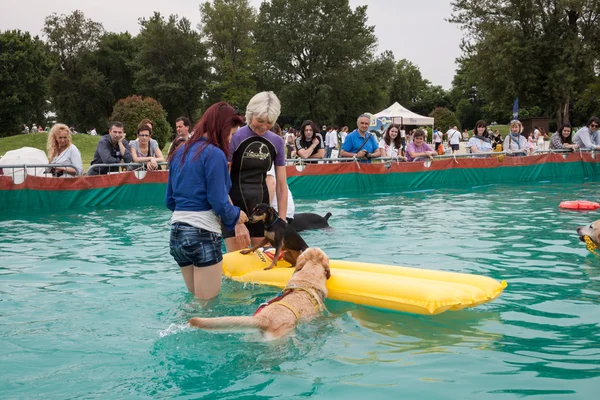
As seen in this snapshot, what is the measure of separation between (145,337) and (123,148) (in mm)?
9219

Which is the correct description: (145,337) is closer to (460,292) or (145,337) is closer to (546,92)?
(460,292)

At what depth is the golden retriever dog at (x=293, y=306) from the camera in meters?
4.07

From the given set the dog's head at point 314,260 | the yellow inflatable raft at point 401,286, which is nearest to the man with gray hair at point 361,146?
the yellow inflatable raft at point 401,286

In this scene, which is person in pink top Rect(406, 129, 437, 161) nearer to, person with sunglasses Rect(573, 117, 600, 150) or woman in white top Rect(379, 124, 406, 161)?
woman in white top Rect(379, 124, 406, 161)

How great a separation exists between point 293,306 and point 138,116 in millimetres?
27050

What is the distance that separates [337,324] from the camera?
521cm

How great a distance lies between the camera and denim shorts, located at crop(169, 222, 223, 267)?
4785 millimetres

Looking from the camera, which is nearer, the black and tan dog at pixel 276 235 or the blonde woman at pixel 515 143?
the black and tan dog at pixel 276 235

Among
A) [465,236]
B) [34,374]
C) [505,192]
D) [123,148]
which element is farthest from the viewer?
[505,192]

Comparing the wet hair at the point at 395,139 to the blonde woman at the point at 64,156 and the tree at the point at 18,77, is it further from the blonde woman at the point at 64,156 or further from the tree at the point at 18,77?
the tree at the point at 18,77

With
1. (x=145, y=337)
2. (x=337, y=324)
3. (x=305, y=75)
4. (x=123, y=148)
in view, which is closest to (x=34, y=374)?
(x=145, y=337)

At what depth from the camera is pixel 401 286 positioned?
532 centimetres

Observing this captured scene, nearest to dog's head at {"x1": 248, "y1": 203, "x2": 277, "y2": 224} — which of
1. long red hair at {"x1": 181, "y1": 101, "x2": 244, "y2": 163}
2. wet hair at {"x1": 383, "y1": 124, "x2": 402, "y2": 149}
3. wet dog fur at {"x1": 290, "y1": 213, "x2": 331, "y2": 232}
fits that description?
long red hair at {"x1": 181, "y1": 101, "x2": 244, "y2": 163}

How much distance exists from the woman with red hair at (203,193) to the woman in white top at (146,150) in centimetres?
857
